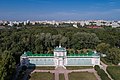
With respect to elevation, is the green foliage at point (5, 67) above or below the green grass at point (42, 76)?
above

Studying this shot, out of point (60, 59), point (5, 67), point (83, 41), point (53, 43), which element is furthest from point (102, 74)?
point (53, 43)

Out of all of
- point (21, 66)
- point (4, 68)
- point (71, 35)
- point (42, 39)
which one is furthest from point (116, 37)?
point (4, 68)

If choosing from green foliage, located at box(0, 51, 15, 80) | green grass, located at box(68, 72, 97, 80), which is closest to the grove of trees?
green grass, located at box(68, 72, 97, 80)

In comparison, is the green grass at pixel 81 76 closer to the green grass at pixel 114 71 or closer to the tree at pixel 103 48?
the green grass at pixel 114 71

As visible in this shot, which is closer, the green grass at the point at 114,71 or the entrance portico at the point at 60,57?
the green grass at the point at 114,71

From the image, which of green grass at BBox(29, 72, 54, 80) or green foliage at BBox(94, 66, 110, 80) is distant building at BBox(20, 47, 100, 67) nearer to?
green foliage at BBox(94, 66, 110, 80)

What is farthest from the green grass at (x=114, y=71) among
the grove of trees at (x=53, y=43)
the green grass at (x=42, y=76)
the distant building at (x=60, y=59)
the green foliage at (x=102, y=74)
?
the green grass at (x=42, y=76)

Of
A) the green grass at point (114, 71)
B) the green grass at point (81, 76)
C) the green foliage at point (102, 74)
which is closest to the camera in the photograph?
the green foliage at point (102, 74)
